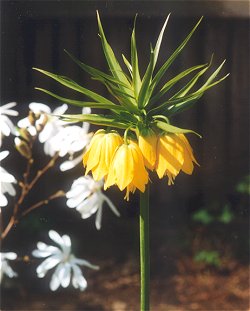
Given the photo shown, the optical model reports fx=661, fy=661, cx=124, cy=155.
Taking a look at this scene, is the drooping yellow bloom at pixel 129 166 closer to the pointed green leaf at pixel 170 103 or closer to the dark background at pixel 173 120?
the pointed green leaf at pixel 170 103

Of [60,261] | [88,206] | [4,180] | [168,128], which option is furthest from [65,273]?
[168,128]

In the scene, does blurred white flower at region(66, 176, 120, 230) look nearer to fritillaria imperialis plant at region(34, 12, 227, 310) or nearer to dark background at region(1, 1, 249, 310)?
fritillaria imperialis plant at region(34, 12, 227, 310)

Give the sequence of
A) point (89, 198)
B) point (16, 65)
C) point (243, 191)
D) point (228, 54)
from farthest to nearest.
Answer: point (243, 191) < point (228, 54) < point (16, 65) < point (89, 198)

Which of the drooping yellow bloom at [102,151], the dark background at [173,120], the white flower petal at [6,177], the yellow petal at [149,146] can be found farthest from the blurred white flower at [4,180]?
the dark background at [173,120]

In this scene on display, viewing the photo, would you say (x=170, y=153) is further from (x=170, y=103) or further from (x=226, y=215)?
(x=226, y=215)

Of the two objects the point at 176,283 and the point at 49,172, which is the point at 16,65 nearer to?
the point at 49,172

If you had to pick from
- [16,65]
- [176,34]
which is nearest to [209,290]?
[176,34]
